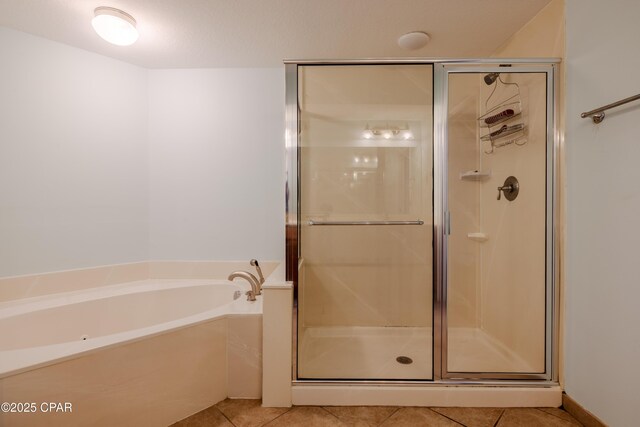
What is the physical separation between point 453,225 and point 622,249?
2.35 feet

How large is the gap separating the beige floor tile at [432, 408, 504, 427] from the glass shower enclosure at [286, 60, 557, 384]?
0.14 m

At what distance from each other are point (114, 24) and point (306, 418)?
89.8 inches

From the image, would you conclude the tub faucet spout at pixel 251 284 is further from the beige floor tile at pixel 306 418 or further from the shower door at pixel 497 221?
the shower door at pixel 497 221

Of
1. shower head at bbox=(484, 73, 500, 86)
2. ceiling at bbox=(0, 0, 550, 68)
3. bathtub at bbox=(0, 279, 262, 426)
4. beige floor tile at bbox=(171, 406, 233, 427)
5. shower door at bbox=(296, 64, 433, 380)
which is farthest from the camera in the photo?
shower door at bbox=(296, 64, 433, 380)

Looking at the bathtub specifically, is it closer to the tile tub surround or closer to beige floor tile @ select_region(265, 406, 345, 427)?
the tile tub surround

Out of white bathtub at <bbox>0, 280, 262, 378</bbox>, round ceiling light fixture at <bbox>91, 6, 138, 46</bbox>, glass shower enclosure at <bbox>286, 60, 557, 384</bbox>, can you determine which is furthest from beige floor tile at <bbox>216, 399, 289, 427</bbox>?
round ceiling light fixture at <bbox>91, 6, 138, 46</bbox>

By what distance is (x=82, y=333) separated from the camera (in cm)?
168

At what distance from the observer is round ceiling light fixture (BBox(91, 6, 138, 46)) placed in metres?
1.49

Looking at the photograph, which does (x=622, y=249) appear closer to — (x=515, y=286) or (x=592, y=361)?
(x=592, y=361)

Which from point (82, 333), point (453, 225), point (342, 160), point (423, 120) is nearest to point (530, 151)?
point (453, 225)

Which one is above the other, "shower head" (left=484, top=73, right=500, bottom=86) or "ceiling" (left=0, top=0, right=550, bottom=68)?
"ceiling" (left=0, top=0, right=550, bottom=68)

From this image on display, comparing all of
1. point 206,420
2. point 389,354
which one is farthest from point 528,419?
point 206,420

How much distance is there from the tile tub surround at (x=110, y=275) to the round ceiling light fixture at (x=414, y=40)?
1684mm

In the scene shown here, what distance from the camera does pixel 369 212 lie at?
2203 mm
